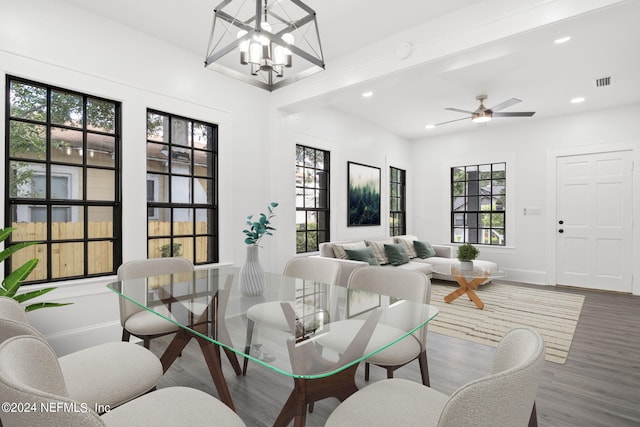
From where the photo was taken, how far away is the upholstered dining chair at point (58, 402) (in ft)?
2.20

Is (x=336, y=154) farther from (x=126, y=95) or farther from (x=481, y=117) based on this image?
(x=126, y=95)

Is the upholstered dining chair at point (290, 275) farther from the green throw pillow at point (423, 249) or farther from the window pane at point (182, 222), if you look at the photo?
the green throw pillow at point (423, 249)

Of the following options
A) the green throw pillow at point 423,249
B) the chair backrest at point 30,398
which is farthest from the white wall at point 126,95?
the green throw pillow at point 423,249

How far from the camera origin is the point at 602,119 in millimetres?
5383

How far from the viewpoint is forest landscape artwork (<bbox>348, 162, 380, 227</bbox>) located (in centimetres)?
570

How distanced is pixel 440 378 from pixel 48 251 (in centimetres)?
326

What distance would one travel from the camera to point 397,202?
708 centimetres

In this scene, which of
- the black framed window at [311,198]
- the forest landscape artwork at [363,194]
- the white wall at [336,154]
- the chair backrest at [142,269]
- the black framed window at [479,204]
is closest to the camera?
the chair backrest at [142,269]

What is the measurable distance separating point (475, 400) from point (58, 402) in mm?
874

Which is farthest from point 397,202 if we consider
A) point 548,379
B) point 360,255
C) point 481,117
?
point 548,379

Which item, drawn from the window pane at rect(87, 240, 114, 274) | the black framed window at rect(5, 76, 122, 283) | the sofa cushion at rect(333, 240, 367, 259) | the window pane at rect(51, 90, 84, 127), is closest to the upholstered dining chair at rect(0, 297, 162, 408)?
the black framed window at rect(5, 76, 122, 283)

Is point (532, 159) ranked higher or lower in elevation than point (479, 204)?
higher

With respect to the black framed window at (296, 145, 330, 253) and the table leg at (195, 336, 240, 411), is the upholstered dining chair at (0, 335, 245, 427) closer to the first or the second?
the table leg at (195, 336, 240, 411)

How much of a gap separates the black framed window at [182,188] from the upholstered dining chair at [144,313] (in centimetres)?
83
